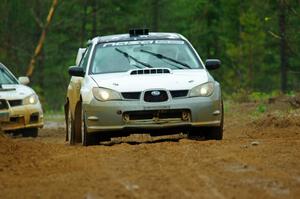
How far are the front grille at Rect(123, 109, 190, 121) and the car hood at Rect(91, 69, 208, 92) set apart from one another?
0.30m

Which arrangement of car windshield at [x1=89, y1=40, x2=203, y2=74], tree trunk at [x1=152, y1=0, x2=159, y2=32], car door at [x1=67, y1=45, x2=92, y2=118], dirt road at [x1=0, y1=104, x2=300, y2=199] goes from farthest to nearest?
tree trunk at [x1=152, y1=0, x2=159, y2=32] → car door at [x1=67, y1=45, x2=92, y2=118] → car windshield at [x1=89, y1=40, x2=203, y2=74] → dirt road at [x1=0, y1=104, x2=300, y2=199]

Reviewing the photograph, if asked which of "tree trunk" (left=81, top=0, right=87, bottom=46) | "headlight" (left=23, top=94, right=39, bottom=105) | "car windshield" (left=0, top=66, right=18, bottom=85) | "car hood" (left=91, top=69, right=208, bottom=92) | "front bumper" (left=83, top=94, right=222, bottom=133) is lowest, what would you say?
"tree trunk" (left=81, top=0, right=87, bottom=46)

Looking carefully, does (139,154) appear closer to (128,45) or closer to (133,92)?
(133,92)

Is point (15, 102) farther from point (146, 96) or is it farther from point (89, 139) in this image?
point (146, 96)

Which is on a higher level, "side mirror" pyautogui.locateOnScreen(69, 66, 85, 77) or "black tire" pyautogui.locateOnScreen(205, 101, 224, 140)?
"side mirror" pyautogui.locateOnScreen(69, 66, 85, 77)

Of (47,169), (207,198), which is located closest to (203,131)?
(47,169)

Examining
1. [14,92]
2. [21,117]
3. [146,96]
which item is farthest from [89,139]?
[14,92]

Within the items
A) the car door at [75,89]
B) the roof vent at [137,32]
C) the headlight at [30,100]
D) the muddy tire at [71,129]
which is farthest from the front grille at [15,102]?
the roof vent at [137,32]

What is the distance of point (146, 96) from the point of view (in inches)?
480

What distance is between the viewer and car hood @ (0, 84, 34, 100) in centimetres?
1750

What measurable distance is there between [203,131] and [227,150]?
2460mm

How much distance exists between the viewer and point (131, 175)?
28.4ft

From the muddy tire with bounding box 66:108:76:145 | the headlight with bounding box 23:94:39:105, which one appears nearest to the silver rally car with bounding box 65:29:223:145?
the muddy tire with bounding box 66:108:76:145

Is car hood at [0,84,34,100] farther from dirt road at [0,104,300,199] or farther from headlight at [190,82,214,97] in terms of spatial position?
headlight at [190,82,214,97]
